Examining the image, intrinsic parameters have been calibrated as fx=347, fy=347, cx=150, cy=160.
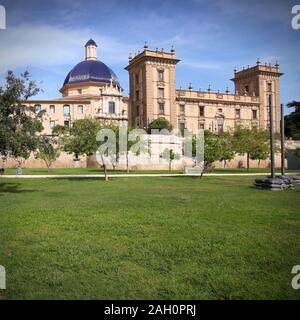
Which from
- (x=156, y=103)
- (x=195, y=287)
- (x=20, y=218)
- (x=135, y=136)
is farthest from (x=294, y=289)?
(x=156, y=103)

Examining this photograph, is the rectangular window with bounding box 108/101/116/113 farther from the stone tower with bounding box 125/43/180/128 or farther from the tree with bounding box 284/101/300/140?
the tree with bounding box 284/101/300/140

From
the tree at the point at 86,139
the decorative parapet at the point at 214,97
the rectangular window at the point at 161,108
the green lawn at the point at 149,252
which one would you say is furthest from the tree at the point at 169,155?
the green lawn at the point at 149,252

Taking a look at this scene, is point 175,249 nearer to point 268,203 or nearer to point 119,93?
point 268,203

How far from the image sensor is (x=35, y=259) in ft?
21.2

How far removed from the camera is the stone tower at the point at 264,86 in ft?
251

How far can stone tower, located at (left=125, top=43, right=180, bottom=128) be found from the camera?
6397 centimetres

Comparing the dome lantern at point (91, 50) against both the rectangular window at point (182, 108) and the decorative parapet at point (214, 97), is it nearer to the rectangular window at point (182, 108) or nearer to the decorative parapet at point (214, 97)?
the decorative parapet at point (214, 97)

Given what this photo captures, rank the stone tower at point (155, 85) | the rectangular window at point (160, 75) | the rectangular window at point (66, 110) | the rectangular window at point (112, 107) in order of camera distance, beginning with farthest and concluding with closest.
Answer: the rectangular window at point (160, 75), the rectangular window at point (66, 110), the rectangular window at point (112, 107), the stone tower at point (155, 85)

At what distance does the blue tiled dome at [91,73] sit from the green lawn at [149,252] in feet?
200

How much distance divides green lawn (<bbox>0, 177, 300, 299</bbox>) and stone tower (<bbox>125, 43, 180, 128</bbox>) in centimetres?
5294

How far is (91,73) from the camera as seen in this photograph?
230 ft

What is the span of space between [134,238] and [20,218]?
167 inches

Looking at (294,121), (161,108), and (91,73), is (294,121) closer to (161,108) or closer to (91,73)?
(161,108)

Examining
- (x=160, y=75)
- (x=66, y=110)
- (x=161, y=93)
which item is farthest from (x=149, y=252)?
(x=66, y=110)
